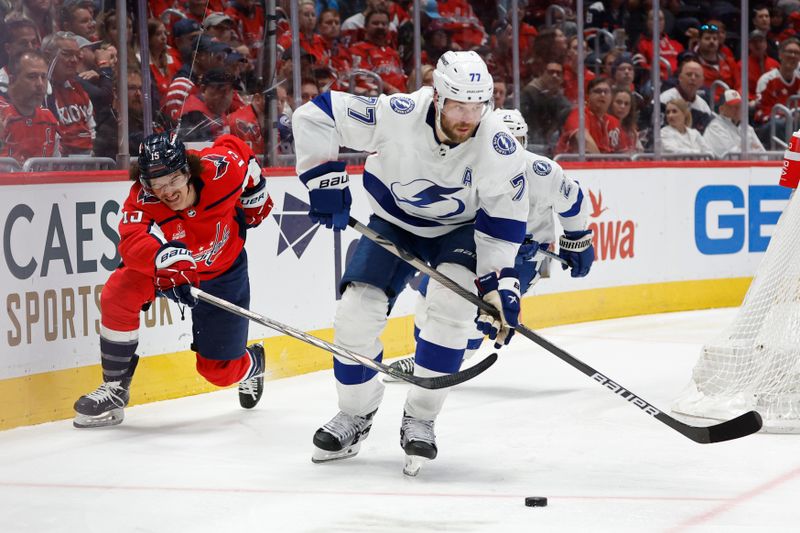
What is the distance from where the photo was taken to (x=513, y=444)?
371 cm

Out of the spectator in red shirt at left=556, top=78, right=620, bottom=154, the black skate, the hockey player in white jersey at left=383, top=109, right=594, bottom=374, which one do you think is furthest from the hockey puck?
the spectator in red shirt at left=556, top=78, right=620, bottom=154

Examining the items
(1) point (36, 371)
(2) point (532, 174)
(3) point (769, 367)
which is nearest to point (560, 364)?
(2) point (532, 174)

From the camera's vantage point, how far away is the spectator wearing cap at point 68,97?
413 centimetres

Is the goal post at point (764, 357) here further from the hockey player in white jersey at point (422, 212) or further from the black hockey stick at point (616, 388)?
the hockey player in white jersey at point (422, 212)

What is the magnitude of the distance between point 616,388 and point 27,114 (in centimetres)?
219

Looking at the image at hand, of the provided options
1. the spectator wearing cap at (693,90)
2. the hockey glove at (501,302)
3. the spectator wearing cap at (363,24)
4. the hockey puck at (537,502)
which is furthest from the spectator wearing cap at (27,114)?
the spectator wearing cap at (693,90)

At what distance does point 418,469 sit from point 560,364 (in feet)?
7.30

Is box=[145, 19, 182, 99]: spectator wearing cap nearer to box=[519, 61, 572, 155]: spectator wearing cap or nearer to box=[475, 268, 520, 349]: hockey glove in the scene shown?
box=[475, 268, 520, 349]: hockey glove

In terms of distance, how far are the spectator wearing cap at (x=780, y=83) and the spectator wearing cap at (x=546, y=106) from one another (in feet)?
5.70

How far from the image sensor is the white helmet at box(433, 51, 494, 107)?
9.96 feet

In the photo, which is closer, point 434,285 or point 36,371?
point 434,285

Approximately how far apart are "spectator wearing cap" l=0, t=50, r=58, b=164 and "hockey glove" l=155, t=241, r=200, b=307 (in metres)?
0.76

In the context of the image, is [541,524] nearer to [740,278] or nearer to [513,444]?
[513,444]

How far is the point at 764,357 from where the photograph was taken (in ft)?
12.8
